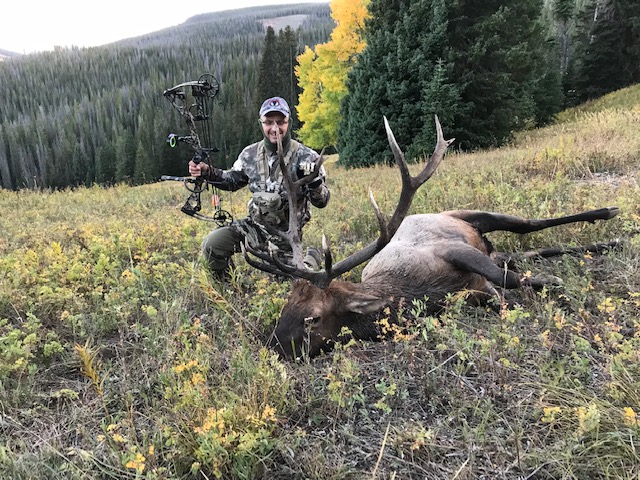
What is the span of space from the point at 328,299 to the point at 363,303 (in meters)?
0.29

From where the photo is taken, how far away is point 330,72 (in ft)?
77.7

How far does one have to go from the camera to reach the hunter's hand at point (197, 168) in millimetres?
4514

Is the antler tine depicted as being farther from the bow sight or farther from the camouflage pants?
the bow sight

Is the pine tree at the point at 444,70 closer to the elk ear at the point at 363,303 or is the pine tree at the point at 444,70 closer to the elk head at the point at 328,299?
the elk head at the point at 328,299

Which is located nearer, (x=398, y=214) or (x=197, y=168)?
(x=398, y=214)

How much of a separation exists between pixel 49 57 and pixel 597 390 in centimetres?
19746

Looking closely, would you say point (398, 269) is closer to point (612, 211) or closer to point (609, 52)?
point (612, 211)

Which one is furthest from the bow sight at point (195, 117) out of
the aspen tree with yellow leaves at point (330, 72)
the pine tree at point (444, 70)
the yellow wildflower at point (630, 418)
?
the aspen tree with yellow leaves at point (330, 72)

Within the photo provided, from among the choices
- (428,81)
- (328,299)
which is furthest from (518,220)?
(428,81)

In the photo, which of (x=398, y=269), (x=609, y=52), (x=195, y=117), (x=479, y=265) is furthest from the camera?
(x=609, y=52)

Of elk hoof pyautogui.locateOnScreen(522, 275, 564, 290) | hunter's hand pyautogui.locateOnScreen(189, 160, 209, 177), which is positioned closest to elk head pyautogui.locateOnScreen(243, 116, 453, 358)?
elk hoof pyautogui.locateOnScreen(522, 275, 564, 290)

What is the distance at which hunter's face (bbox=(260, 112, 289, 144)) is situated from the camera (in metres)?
4.56

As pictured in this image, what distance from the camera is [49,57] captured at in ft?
520

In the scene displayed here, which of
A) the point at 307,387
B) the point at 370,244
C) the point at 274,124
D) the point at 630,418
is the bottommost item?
the point at 307,387
